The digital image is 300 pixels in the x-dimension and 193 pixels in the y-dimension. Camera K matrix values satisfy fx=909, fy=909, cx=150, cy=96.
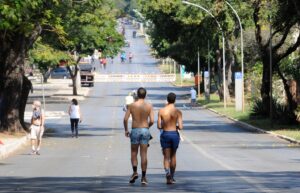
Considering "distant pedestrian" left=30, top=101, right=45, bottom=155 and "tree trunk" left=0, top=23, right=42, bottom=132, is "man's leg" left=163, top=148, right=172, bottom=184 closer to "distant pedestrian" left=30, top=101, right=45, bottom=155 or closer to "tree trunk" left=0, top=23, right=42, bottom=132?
"distant pedestrian" left=30, top=101, right=45, bottom=155

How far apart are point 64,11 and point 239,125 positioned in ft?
47.0

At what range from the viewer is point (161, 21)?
80.1 metres

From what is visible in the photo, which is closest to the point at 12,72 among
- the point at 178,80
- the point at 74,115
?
the point at 74,115

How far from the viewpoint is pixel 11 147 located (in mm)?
31656

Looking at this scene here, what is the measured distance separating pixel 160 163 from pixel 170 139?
7.54m

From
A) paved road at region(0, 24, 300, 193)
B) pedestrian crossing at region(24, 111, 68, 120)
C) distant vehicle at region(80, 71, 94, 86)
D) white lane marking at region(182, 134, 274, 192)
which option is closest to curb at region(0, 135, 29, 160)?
paved road at region(0, 24, 300, 193)

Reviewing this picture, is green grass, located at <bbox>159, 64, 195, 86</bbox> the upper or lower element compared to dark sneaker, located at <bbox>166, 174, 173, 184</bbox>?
upper

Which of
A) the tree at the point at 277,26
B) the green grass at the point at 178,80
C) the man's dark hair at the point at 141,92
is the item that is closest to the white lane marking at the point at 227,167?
the man's dark hair at the point at 141,92

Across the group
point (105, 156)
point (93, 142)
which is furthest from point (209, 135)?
point (105, 156)

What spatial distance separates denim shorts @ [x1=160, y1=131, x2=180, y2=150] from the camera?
58.9ft

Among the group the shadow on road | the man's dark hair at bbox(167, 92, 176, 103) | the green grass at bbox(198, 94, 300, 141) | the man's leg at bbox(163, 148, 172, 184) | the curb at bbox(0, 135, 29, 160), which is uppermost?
the man's dark hair at bbox(167, 92, 176, 103)

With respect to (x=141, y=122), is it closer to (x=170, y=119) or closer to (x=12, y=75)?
(x=170, y=119)

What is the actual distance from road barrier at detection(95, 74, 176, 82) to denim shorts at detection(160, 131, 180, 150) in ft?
336

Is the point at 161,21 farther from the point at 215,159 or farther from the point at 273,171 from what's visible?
the point at 273,171
